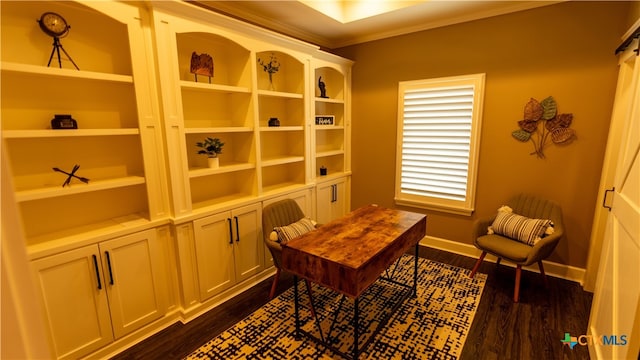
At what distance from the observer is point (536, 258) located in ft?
8.93

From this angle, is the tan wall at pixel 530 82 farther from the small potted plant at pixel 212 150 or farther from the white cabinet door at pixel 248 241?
the small potted plant at pixel 212 150

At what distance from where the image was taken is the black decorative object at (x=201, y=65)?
2680mm

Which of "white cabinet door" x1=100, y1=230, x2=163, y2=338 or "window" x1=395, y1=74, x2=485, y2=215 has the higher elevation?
"window" x1=395, y1=74, x2=485, y2=215

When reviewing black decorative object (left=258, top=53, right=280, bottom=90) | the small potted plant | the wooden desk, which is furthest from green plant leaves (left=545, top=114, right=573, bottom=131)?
the small potted plant

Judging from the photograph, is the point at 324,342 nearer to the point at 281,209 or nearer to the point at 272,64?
the point at 281,209

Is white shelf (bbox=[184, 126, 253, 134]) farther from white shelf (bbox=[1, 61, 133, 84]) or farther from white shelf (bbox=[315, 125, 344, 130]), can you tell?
white shelf (bbox=[315, 125, 344, 130])

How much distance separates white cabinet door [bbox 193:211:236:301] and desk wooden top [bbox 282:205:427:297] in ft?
2.88

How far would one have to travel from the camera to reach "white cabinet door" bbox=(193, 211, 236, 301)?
2691mm

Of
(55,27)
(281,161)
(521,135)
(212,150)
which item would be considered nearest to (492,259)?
(521,135)

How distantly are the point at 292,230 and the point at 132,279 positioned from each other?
1.33 m

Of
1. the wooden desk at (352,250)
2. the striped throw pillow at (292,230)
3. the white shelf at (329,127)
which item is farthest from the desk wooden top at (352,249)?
the white shelf at (329,127)

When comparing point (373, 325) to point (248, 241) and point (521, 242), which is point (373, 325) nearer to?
point (248, 241)

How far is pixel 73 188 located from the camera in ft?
6.63

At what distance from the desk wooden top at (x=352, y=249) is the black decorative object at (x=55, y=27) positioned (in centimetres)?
207
